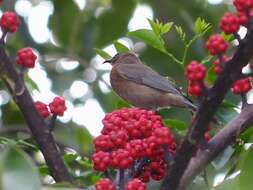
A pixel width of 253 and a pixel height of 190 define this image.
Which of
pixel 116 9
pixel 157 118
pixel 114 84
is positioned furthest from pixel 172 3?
pixel 157 118

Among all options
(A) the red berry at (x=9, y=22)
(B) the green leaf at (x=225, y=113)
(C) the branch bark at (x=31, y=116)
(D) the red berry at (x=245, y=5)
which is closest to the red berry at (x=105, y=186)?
(C) the branch bark at (x=31, y=116)

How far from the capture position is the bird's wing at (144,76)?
17.2 feet

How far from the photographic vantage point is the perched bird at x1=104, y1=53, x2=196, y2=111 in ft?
17.1

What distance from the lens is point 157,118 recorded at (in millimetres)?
2898

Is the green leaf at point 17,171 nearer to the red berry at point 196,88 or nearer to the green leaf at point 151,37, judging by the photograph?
the red berry at point 196,88

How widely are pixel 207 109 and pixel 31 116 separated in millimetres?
580

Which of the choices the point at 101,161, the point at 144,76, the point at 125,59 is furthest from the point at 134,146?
the point at 125,59

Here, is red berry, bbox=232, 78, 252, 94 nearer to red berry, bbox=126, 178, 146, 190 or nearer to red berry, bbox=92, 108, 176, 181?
red berry, bbox=92, 108, 176, 181

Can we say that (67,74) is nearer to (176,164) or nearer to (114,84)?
(114,84)

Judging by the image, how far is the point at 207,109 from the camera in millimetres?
2088

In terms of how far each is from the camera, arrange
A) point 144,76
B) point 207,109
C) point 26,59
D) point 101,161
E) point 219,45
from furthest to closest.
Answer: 1. point 144,76
2. point 101,161
3. point 26,59
4. point 219,45
5. point 207,109

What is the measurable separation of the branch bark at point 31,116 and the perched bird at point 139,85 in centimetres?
240

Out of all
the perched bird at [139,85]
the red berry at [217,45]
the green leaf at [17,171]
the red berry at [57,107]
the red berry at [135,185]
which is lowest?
the green leaf at [17,171]

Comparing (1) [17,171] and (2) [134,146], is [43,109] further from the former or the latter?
(1) [17,171]
